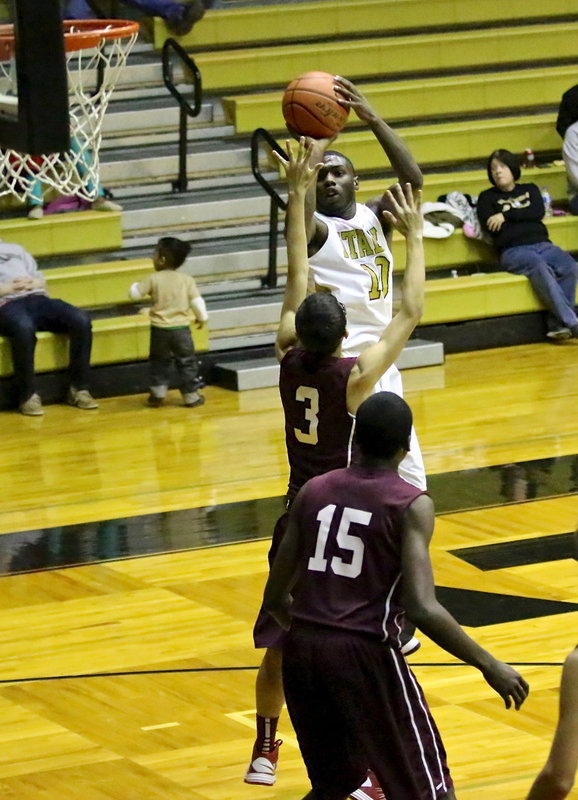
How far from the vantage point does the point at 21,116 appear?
5.38 meters

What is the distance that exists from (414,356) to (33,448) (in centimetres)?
295

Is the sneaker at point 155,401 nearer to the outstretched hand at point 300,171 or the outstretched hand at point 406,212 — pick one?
the outstretched hand at point 300,171

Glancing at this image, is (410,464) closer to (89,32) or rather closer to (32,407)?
(89,32)

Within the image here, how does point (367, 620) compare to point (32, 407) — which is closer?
point (367, 620)

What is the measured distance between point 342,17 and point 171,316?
4130mm

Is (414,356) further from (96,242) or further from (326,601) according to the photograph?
(326,601)

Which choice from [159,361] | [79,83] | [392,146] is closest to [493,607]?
[392,146]

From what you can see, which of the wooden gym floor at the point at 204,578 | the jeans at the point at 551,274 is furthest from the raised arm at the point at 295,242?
the jeans at the point at 551,274

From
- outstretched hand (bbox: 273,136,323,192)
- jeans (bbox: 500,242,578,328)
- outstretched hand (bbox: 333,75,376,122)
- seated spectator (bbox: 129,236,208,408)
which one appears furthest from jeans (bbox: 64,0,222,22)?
outstretched hand (bbox: 273,136,323,192)

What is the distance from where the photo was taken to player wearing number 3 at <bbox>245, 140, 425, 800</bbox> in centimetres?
422

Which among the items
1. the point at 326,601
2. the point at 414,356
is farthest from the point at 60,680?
the point at 414,356

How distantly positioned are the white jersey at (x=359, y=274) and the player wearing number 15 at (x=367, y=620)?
4.93ft

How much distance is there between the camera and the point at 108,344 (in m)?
10.3

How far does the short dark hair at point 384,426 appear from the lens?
3520mm
